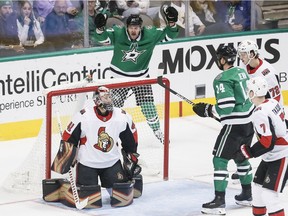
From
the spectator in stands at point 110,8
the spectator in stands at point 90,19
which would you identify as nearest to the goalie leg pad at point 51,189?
the spectator in stands at point 90,19

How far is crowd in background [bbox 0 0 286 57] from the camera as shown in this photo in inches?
450

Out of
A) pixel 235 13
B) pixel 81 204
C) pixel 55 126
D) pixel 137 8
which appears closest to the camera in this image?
pixel 81 204

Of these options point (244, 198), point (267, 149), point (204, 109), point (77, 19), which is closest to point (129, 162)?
point (204, 109)

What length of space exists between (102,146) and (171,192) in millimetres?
813

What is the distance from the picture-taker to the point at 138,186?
931 centimetres

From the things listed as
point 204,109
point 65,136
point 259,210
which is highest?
point 204,109

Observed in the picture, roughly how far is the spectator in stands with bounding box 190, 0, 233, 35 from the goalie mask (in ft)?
12.4

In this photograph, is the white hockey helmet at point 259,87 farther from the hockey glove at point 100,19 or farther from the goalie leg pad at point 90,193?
the hockey glove at point 100,19

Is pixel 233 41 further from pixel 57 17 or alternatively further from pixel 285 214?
pixel 285 214

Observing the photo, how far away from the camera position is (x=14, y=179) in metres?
9.61

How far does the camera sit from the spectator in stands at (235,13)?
1290cm

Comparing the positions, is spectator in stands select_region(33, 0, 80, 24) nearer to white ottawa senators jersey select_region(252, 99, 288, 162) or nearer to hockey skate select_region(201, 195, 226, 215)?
hockey skate select_region(201, 195, 226, 215)

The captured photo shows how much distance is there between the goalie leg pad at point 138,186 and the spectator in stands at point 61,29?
2784 millimetres

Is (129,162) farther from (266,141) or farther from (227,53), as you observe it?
(266,141)
